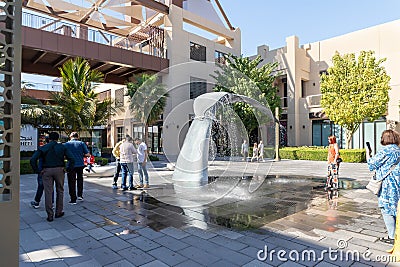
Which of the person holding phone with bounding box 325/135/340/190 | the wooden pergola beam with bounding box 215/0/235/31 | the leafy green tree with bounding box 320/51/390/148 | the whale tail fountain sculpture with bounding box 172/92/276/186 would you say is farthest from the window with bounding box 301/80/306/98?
the person holding phone with bounding box 325/135/340/190

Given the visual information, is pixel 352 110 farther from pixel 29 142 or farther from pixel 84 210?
pixel 29 142

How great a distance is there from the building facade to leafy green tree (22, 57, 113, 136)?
16619 mm

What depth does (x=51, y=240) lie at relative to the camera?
4.38 m

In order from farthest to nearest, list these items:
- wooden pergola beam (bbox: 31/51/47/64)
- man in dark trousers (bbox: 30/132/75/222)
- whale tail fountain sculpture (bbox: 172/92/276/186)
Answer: wooden pergola beam (bbox: 31/51/47/64) < whale tail fountain sculpture (bbox: 172/92/276/186) < man in dark trousers (bbox: 30/132/75/222)

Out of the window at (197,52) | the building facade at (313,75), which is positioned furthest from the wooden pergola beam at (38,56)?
the building facade at (313,75)

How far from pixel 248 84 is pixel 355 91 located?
7.18 m

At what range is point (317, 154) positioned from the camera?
64.4ft

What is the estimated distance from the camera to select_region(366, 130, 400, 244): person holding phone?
386 cm

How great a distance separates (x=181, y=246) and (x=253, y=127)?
18866mm

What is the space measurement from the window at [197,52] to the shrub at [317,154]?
11013mm

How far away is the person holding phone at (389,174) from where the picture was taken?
386 cm

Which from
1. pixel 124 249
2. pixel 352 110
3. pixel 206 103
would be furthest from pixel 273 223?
pixel 352 110

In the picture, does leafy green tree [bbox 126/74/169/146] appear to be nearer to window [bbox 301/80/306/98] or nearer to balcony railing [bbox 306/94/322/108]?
balcony railing [bbox 306/94/322/108]

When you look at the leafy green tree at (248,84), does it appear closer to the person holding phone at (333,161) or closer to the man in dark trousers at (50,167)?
the person holding phone at (333,161)
